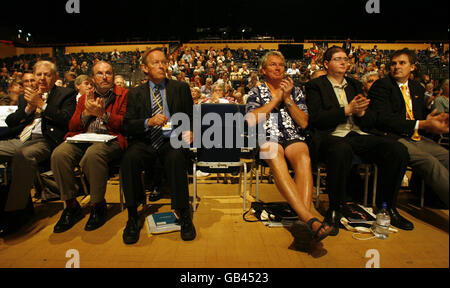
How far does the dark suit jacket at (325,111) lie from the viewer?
211 centimetres

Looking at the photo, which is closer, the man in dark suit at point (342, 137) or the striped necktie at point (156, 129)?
the man in dark suit at point (342, 137)

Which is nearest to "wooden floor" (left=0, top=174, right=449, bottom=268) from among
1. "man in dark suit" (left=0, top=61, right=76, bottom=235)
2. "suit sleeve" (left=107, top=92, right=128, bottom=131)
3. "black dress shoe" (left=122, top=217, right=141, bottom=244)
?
"black dress shoe" (left=122, top=217, right=141, bottom=244)

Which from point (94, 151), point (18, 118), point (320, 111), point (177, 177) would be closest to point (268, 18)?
point (320, 111)

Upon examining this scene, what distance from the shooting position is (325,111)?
2148 mm

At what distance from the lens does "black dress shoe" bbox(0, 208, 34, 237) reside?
1883 millimetres

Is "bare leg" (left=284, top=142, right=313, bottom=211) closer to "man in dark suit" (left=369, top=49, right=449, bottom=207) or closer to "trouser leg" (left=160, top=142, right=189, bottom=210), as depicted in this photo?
"man in dark suit" (left=369, top=49, right=449, bottom=207)

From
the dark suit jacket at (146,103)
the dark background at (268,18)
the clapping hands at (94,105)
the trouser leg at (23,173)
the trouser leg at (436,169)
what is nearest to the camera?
the trouser leg at (436,169)

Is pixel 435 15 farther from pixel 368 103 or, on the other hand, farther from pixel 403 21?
pixel 368 103

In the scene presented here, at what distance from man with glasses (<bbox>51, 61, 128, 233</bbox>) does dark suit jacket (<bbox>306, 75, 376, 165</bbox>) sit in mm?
1631

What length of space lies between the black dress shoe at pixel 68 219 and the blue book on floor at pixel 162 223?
57 centimetres

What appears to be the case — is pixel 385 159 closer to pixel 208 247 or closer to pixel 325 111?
pixel 325 111

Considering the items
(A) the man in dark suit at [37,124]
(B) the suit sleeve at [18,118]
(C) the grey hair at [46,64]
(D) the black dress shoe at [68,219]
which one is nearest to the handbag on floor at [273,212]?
(D) the black dress shoe at [68,219]

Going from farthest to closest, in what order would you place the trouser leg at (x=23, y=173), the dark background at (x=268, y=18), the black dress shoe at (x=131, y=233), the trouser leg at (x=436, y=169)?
the black dress shoe at (x=131, y=233), the trouser leg at (x=23, y=173), the dark background at (x=268, y=18), the trouser leg at (x=436, y=169)

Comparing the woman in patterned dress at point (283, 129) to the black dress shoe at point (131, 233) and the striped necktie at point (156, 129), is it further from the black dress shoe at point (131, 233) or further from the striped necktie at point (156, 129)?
the black dress shoe at point (131, 233)
